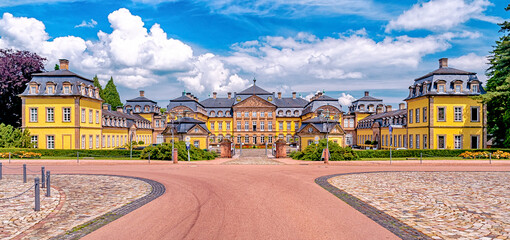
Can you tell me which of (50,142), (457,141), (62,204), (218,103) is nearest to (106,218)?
(62,204)

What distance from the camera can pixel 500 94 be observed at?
34875 millimetres

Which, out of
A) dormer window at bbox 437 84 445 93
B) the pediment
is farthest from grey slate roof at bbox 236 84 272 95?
dormer window at bbox 437 84 445 93

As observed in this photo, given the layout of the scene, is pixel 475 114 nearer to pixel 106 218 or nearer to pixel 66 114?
A: pixel 106 218

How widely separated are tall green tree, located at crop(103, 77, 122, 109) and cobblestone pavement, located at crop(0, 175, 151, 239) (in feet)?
250

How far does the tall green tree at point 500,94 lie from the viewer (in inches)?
1399

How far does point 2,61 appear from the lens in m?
42.8

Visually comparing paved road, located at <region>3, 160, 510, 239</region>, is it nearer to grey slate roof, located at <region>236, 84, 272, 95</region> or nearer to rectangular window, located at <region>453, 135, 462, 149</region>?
rectangular window, located at <region>453, 135, 462, 149</region>

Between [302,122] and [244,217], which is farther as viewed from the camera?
[302,122]

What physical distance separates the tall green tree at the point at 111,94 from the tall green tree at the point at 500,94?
81.3 m

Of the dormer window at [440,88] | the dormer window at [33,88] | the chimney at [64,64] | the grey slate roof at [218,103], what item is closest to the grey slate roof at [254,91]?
the grey slate roof at [218,103]

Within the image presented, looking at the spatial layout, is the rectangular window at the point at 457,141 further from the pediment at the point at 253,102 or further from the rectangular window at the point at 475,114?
the pediment at the point at 253,102

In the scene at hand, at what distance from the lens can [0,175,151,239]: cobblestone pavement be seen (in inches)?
321

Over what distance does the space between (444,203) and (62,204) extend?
12.6 metres

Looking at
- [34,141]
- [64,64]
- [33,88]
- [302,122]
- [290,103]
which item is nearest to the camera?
[34,141]
